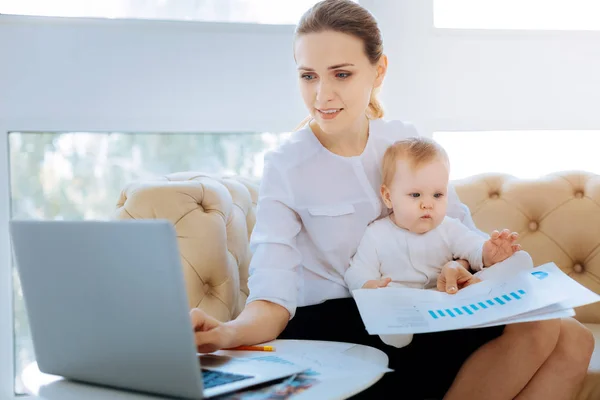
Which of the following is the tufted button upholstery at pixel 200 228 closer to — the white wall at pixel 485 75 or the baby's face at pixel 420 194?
the baby's face at pixel 420 194

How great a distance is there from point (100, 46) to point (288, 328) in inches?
44.9

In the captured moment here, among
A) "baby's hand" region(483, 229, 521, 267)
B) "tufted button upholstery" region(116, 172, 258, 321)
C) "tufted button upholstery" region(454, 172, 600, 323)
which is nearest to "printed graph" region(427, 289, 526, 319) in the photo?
"baby's hand" region(483, 229, 521, 267)

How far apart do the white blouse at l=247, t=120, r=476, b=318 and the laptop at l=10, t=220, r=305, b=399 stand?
50cm

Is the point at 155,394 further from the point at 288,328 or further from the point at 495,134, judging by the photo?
the point at 495,134

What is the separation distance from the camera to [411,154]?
1.49m

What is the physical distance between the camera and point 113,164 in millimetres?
2199

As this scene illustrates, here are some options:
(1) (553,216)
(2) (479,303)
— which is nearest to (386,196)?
(2) (479,303)

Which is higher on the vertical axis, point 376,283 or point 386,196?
point 386,196

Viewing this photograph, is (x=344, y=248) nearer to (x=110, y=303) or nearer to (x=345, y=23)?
(x=345, y=23)

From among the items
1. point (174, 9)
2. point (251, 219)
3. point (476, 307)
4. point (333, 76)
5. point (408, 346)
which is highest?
point (174, 9)

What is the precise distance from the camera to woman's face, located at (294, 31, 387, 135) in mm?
1468

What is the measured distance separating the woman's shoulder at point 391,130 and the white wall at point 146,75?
2.11 feet

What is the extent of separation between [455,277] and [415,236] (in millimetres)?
178

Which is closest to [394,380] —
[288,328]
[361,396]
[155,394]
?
[288,328]
